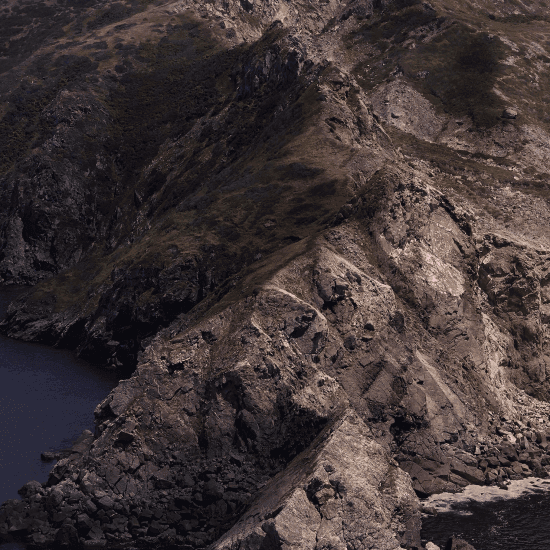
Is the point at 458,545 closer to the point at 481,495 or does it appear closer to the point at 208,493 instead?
the point at 481,495

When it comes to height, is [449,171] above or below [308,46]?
below


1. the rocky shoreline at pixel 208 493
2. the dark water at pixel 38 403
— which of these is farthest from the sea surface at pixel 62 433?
the rocky shoreline at pixel 208 493

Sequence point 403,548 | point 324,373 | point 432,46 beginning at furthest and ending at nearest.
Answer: point 432,46 < point 324,373 < point 403,548

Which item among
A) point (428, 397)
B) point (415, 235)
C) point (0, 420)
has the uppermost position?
point (415, 235)

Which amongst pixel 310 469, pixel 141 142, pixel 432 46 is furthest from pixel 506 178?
pixel 141 142

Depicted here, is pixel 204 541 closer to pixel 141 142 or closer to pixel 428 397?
pixel 428 397

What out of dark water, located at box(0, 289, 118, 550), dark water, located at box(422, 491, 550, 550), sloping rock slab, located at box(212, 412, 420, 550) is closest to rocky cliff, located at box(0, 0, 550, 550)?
sloping rock slab, located at box(212, 412, 420, 550)

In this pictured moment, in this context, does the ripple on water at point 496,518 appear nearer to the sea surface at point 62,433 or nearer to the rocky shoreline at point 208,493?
the sea surface at point 62,433
